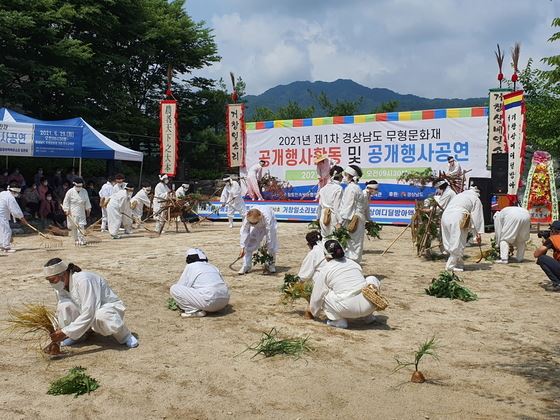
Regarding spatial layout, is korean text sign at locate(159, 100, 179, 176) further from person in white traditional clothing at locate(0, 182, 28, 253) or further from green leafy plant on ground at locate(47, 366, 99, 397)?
green leafy plant on ground at locate(47, 366, 99, 397)

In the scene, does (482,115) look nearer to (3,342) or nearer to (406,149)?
(406,149)

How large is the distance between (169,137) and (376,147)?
6937mm

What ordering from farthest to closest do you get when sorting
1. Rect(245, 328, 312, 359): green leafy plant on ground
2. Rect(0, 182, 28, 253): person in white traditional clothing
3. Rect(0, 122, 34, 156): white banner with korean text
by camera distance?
Rect(0, 122, 34, 156): white banner with korean text
Rect(0, 182, 28, 253): person in white traditional clothing
Rect(245, 328, 312, 359): green leafy plant on ground

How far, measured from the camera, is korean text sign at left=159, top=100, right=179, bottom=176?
1927cm

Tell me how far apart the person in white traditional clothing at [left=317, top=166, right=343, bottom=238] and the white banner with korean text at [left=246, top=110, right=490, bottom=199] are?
326 inches

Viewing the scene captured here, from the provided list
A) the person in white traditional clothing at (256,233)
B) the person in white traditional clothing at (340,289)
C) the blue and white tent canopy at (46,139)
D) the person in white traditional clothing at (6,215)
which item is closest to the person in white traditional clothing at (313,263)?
the person in white traditional clothing at (340,289)

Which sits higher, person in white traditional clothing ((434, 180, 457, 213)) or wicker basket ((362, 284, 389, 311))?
person in white traditional clothing ((434, 180, 457, 213))

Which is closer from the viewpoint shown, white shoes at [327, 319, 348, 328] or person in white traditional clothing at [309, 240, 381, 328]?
person in white traditional clothing at [309, 240, 381, 328]

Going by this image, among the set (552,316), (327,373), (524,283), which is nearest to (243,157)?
(524,283)

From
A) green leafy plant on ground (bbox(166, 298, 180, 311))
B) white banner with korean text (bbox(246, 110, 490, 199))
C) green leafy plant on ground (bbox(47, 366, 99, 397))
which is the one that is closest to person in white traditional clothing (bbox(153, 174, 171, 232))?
white banner with korean text (bbox(246, 110, 490, 199))

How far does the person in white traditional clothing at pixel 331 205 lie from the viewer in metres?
8.91

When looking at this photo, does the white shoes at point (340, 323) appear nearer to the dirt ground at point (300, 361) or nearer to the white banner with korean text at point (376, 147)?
the dirt ground at point (300, 361)

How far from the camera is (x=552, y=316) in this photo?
6.80 m

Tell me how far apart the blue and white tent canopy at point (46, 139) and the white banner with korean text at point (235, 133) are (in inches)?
197
